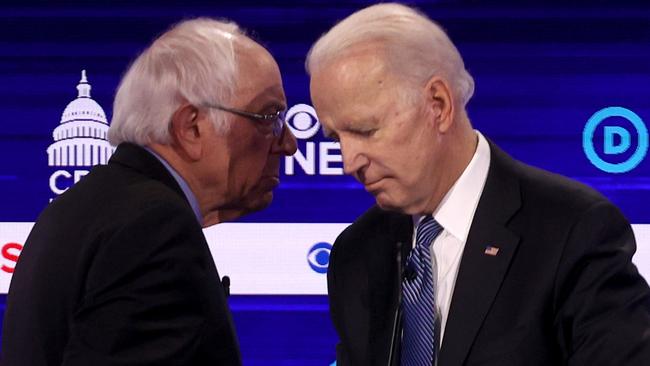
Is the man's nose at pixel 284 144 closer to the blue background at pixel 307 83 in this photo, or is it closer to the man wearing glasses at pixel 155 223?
the man wearing glasses at pixel 155 223

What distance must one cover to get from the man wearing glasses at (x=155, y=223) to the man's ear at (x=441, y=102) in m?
0.47

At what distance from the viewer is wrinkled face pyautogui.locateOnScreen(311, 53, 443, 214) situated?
Answer: 206 centimetres

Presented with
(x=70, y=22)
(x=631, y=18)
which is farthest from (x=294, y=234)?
(x=631, y=18)

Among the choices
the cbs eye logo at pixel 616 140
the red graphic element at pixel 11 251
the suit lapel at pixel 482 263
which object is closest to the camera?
the suit lapel at pixel 482 263

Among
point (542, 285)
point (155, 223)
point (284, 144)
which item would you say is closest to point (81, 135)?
point (284, 144)

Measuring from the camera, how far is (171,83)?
2332mm

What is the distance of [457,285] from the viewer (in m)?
2.04

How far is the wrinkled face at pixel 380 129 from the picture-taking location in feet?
6.77

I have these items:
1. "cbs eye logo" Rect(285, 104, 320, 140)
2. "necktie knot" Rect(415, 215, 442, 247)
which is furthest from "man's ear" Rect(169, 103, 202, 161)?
"cbs eye logo" Rect(285, 104, 320, 140)

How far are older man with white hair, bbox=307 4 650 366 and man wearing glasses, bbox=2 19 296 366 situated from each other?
30 cm

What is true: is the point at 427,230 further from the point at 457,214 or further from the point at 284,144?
the point at 284,144

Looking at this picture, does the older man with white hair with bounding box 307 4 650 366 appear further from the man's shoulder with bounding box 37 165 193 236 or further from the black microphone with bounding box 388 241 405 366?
the man's shoulder with bounding box 37 165 193 236

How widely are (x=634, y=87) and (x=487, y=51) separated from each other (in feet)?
1.67

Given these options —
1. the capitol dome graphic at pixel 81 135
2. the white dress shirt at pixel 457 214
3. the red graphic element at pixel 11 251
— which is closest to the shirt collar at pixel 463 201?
the white dress shirt at pixel 457 214
